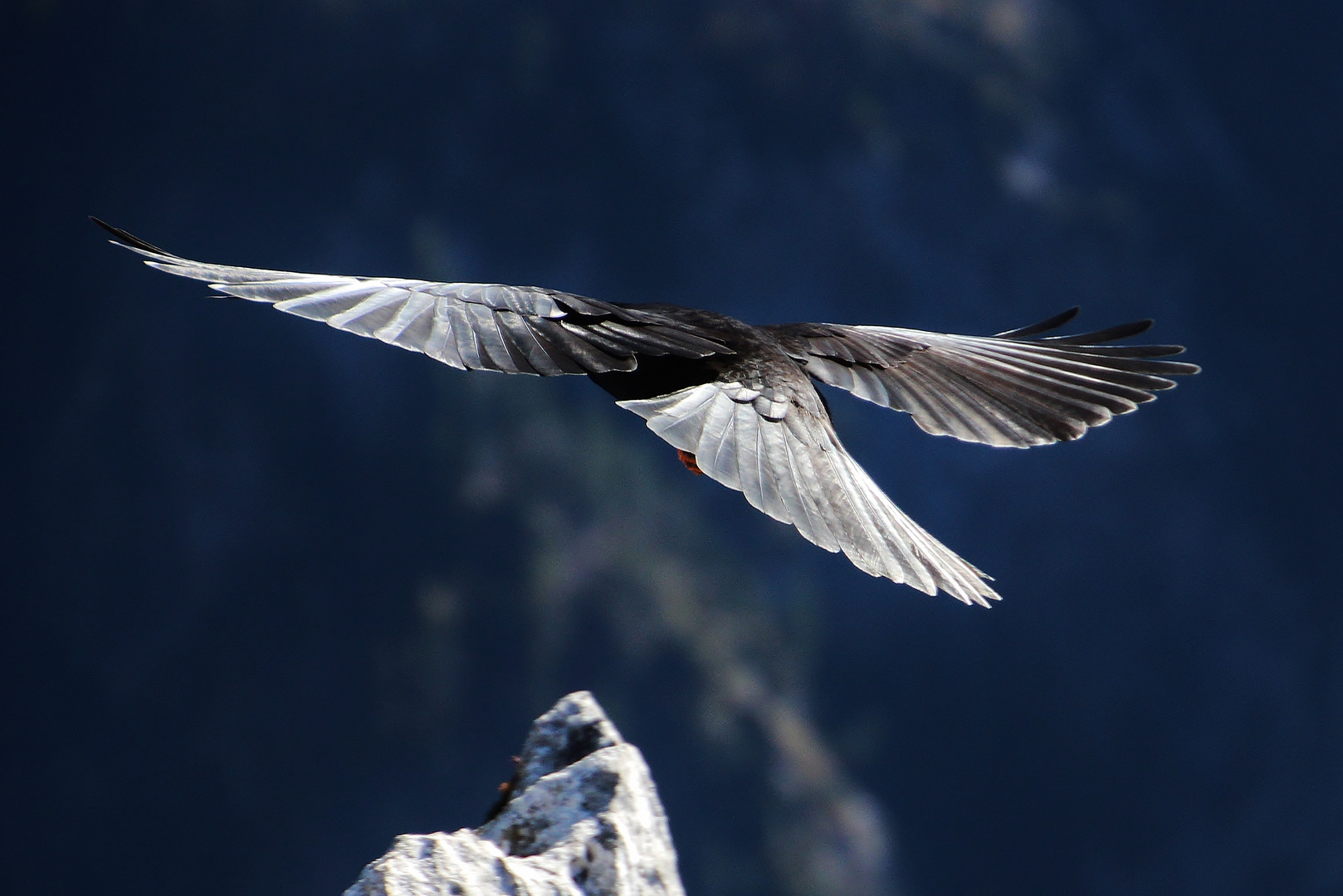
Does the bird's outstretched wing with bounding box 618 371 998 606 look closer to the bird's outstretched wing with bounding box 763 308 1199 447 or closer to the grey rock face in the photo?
the bird's outstretched wing with bounding box 763 308 1199 447

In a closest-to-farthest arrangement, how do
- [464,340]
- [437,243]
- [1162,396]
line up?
[464,340] < [437,243] < [1162,396]

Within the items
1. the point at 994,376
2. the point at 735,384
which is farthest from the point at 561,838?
the point at 994,376

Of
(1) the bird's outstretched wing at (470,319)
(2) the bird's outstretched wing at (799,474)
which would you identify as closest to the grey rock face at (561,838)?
(2) the bird's outstretched wing at (799,474)

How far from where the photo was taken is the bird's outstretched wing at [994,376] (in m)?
5.50

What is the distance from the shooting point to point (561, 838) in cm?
404

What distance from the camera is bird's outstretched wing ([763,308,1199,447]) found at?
550cm

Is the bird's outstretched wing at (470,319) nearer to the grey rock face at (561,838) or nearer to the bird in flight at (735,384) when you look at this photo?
the bird in flight at (735,384)

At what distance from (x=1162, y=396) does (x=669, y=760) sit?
769cm

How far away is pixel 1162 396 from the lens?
14.8 meters

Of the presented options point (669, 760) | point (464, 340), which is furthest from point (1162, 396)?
point (464, 340)

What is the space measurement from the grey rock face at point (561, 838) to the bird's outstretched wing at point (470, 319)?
146cm

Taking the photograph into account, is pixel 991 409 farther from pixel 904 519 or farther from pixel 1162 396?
pixel 1162 396

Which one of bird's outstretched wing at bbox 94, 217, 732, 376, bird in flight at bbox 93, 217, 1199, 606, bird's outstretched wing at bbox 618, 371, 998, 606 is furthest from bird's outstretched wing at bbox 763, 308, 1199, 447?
bird's outstretched wing at bbox 94, 217, 732, 376

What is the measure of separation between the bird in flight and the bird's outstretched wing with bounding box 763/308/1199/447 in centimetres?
1
